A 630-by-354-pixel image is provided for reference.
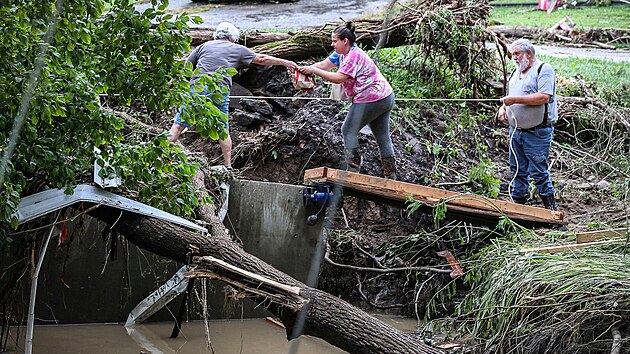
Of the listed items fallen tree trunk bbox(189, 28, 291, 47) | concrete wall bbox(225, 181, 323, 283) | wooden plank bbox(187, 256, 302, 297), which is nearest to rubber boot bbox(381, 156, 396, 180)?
concrete wall bbox(225, 181, 323, 283)

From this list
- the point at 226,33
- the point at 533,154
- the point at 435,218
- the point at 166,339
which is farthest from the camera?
the point at 226,33

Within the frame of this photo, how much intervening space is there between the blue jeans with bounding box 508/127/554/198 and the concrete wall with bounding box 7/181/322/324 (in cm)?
231

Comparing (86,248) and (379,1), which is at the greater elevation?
(379,1)

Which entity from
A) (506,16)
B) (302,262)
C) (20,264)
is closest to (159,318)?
(302,262)

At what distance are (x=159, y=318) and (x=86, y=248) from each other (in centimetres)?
105

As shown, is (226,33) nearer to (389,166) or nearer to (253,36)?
(389,166)

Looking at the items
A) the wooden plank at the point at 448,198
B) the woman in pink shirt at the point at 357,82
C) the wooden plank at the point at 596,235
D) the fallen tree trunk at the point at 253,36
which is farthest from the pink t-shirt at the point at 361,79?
the fallen tree trunk at the point at 253,36

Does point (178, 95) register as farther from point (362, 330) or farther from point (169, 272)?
point (169, 272)

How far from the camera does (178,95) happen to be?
18.6 ft

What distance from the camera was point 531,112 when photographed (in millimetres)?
7879

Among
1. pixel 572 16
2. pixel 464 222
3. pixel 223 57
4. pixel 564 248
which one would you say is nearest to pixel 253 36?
pixel 223 57

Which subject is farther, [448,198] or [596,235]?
[448,198]

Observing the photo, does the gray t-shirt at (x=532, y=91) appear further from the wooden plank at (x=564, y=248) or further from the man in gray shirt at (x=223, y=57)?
the man in gray shirt at (x=223, y=57)

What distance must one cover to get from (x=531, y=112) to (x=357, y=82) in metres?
1.58
